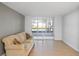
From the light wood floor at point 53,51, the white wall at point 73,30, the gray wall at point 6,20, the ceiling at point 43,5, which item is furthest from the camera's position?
the white wall at point 73,30

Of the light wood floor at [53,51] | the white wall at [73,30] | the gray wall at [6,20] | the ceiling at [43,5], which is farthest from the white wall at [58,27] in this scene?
the gray wall at [6,20]

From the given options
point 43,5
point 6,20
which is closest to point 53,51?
point 43,5

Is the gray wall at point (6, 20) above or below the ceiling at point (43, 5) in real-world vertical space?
below

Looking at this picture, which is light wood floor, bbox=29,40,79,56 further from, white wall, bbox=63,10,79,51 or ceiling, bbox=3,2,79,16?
ceiling, bbox=3,2,79,16

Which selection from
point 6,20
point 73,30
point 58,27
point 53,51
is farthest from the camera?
point 58,27

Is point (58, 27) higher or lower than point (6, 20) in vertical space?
lower

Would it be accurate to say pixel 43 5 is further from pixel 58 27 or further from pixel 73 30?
pixel 58 27

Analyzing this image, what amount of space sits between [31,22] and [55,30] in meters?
2.07

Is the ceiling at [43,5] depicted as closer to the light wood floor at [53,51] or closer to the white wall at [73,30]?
the white wall at [73,30]

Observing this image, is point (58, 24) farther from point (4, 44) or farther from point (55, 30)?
point (4, 44)

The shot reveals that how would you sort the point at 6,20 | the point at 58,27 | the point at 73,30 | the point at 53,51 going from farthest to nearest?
the point at 58,27 → the point at 73,30 → the point at 53,51 → the point at 6,20

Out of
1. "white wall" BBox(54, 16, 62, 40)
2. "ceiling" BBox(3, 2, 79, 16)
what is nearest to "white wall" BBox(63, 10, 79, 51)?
"ceiling" BBox(3, 2, 79, 16)

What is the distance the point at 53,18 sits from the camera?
971 cm

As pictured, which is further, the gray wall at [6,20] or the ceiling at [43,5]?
the ceiling at [43,5]
